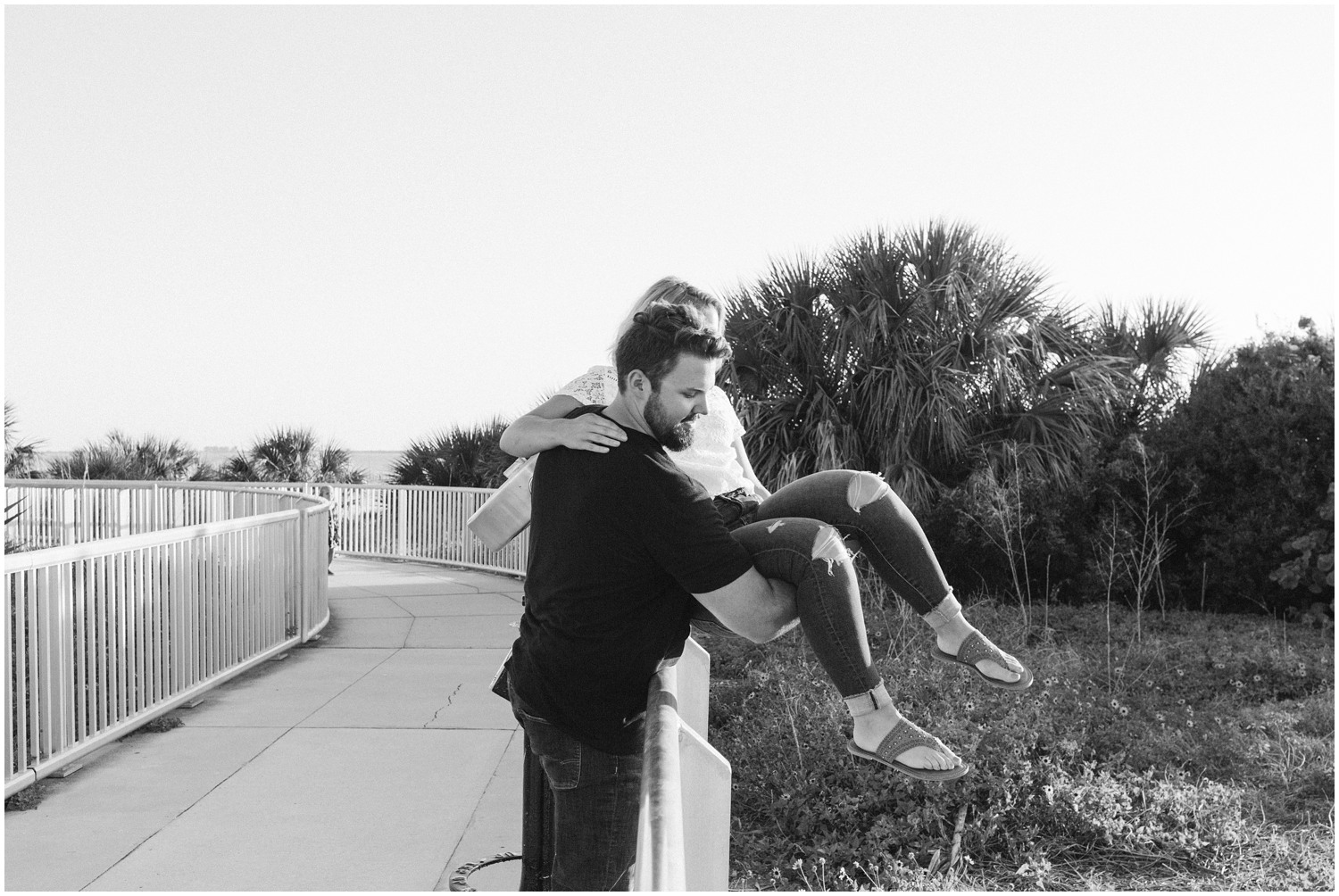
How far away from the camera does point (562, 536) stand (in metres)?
2.19

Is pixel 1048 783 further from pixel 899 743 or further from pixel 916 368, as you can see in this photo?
pixel 916 368

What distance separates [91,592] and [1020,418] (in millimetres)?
7988

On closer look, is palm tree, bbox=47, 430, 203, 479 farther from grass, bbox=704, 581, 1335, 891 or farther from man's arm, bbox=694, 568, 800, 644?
man's arm, bbox=694, 568, 800, 644

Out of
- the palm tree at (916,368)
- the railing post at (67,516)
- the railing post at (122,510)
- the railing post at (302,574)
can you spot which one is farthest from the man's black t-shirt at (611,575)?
the railing post at (67,516)

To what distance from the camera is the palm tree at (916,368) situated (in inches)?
393

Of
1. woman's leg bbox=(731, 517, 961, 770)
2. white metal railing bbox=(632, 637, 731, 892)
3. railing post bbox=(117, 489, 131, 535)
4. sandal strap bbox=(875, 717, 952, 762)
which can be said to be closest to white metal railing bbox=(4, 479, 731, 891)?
white metal railing bbox=(632, 637, 731, 892)

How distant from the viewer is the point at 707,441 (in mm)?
2951

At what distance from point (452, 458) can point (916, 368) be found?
8.69m

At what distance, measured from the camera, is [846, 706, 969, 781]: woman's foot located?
236 cm

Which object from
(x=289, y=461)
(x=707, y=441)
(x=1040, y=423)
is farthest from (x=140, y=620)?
(x=289, y=461)

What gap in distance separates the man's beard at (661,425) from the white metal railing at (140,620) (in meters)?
3.38

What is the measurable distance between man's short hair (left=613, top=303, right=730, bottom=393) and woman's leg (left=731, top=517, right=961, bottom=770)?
0.40 m

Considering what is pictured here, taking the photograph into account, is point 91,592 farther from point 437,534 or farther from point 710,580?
point 437,534

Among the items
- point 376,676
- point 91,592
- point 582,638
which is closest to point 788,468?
point 376,676
